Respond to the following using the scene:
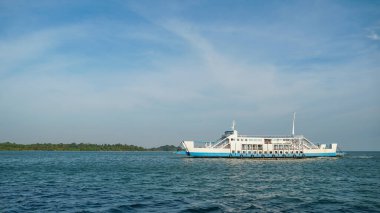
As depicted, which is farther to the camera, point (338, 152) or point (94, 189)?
point (338, 152)

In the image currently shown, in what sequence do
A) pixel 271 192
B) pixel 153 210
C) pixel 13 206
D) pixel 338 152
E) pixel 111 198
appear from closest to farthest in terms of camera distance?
pixel 153 210
pixel 13 206
pixel 111 198
pixel 271 192
pixel 338 152

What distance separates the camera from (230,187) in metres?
36.6

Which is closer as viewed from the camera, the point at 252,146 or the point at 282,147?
the point at 252,146

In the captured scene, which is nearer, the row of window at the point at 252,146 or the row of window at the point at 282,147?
the row of window at the point at 252,146

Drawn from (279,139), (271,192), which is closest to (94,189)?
(271,192)

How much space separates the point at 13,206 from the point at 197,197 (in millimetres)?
14427

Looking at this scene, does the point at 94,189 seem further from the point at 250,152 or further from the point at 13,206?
the point at 250,152

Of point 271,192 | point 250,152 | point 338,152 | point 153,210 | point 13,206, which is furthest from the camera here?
point 338,152

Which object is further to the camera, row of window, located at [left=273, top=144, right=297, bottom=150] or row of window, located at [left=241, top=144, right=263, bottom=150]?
row of window, located at [left=273, top=144, right=297, bottom=150]

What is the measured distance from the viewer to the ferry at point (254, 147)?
9457cm

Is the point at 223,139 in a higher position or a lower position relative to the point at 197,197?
higher

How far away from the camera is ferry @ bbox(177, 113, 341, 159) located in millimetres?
94575

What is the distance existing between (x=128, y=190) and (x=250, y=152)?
6768 centimetres

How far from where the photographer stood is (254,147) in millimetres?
98812
